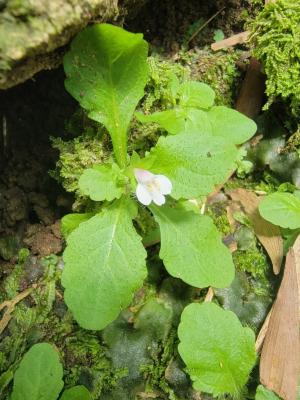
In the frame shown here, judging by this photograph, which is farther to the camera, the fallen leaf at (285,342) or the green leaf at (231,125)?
the green leaf at (231,125)

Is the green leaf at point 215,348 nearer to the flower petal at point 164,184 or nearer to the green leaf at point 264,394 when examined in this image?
the green leaf at point 264,394

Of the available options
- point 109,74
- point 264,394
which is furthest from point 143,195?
point 264,394

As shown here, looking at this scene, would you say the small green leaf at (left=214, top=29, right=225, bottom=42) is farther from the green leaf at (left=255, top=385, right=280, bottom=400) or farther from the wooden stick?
the green leaf at (left=255, top=385, right=280, bottom=400)

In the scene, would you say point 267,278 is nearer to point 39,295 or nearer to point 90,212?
point 90,212

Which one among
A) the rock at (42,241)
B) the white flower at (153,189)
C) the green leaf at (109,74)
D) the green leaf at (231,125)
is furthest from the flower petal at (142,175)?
the rock at (42,241)

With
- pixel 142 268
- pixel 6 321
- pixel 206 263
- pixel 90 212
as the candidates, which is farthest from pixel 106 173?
pixel 6 321
